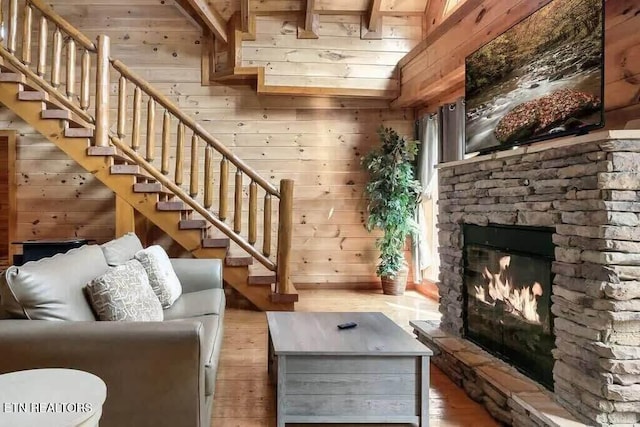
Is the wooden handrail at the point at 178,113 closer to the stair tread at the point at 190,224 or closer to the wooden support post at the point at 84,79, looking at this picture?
the wooden support post at the point at 84,79

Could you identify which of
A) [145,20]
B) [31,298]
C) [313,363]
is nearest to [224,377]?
[313,363]

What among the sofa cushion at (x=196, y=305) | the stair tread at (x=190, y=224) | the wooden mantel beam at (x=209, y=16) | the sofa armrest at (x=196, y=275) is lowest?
the sofa cushion at (x=196, y=305)

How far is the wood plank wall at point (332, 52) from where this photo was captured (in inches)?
199

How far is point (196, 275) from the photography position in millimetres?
3271

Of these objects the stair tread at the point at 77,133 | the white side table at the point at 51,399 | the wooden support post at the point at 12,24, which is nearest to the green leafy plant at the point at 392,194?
the stair tread at the point at 77,133

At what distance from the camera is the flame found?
2271 mm

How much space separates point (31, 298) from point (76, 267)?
0.32 metres

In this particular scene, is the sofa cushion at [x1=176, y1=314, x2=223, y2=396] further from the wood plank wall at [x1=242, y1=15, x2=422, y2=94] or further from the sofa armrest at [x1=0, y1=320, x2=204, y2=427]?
the wood plank wall at [x1=242, y1=15, x2=422, y2=94]

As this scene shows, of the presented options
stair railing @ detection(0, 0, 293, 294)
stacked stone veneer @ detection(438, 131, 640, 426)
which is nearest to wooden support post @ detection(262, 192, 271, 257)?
stair railing @ detection(0, 0, 293, 294)

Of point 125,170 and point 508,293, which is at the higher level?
point 125,170

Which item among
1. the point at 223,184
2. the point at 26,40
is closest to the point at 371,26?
the point at 223,184

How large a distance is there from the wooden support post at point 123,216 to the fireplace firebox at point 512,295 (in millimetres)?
2997

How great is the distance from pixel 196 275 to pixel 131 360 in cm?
165

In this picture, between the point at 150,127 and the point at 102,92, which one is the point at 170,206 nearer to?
the point at 150,127
